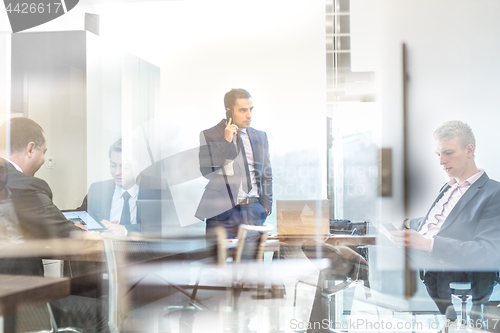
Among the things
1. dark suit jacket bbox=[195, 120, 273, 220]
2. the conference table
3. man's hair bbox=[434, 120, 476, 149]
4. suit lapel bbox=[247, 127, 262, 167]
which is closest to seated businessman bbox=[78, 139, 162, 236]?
dark suit jacket bbox=[195, 120, 273, 220]

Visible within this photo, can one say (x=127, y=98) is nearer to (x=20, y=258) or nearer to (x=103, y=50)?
(x=103, y=50)

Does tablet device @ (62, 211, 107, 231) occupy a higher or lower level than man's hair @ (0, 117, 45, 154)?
lower

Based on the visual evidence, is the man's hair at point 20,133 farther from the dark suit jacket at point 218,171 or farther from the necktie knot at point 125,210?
the dark suit jacket at point 218,171

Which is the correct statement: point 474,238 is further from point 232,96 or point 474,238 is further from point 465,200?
point 232,96

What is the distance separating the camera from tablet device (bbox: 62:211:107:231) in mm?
2395

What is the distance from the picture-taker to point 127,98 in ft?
7.90

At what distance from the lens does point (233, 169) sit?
216cm

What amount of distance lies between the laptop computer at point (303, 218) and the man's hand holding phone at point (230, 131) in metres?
0.44

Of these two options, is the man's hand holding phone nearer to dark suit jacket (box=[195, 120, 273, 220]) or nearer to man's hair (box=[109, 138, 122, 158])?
dark suit jacket (box=[195, 120, 273, 220])

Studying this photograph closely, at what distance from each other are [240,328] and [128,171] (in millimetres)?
1105

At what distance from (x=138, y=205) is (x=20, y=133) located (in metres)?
0.85

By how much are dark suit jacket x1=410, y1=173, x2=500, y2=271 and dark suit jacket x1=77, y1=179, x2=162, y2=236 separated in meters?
1.40

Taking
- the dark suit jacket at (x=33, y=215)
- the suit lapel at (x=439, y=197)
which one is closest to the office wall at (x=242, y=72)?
the suit lapel at (x=439, y=197)

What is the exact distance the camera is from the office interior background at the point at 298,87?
1917mm
